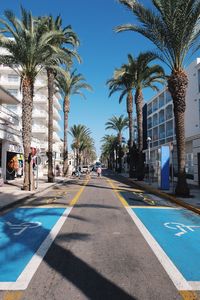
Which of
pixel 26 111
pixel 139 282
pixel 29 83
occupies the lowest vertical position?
pixel 139 282

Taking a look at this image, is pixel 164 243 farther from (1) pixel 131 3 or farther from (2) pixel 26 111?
(2) pixel 26 111

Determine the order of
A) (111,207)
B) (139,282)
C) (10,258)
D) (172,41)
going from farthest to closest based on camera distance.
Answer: (172,41) < (111,207) < (10,258) < (139,282)

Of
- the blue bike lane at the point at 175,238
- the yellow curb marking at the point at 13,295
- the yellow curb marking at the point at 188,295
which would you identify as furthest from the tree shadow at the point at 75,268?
the blue bike lane at the point at 175,238

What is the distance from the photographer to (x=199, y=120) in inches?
1293

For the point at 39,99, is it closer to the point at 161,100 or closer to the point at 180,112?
the point at 161,100

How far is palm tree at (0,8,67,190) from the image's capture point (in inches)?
827

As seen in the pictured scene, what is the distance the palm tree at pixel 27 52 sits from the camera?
68.9ft

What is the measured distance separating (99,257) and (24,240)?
2.26 metres

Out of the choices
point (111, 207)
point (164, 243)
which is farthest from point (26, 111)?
point (164, 243)

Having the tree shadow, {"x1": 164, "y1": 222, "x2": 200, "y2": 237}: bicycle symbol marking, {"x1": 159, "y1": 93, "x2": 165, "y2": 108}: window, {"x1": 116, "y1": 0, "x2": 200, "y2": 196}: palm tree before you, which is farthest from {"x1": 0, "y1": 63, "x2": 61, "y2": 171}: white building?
the tree shadow

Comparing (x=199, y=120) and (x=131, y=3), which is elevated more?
(x=131, y=3)

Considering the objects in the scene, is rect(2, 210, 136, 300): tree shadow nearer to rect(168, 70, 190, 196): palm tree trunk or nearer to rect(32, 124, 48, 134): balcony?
rect(168, 70, 190, 196): palm tree trunk

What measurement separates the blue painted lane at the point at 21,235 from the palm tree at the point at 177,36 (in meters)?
8.26

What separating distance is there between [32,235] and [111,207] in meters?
5.93
